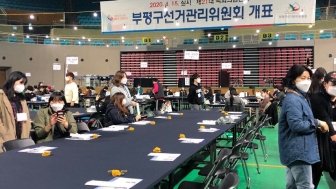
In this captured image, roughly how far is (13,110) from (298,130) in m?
3.25

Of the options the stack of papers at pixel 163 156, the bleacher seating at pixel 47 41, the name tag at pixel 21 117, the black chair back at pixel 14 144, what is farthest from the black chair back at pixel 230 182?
the bleacher seating at pixel 47 41

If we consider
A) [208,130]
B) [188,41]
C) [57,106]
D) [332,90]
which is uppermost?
[188,41]

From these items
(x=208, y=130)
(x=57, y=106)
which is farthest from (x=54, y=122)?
(x=208, y=130)

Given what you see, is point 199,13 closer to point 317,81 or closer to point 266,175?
point 266,175

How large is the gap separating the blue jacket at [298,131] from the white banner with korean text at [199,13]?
23.1 feet

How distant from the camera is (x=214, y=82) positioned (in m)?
20.7

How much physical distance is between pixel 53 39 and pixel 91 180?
2010 cm

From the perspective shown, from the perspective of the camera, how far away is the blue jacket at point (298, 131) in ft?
10.3

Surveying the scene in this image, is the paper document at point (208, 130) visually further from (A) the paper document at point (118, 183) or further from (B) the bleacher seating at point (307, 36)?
(B) the bleacher seating at point (307, 36)

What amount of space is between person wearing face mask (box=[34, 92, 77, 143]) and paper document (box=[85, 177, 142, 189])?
218 centimetres

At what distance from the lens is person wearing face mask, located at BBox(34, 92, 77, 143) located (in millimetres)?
4461

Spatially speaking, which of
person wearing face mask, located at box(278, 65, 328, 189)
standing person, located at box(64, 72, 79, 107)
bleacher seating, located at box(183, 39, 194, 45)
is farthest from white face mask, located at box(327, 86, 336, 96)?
bleacher seating, located at box(183, 39, 194, 45)

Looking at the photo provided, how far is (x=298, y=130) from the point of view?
311 centimetres

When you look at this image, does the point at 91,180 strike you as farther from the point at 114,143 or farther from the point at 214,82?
the point at 214,82
